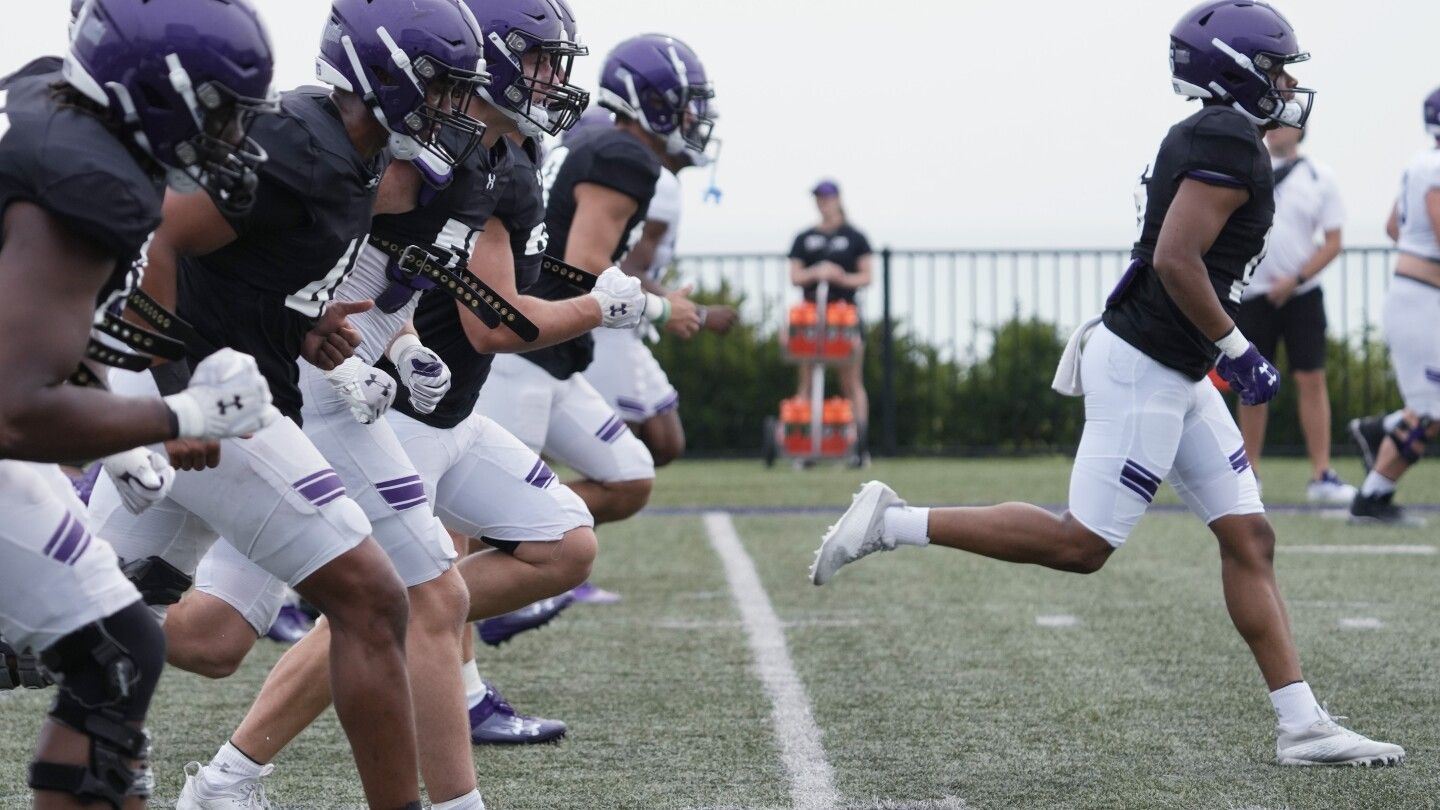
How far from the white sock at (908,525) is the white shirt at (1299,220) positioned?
215 inches

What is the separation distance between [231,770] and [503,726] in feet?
3.33

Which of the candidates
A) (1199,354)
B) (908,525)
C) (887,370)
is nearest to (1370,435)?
(1199,354)

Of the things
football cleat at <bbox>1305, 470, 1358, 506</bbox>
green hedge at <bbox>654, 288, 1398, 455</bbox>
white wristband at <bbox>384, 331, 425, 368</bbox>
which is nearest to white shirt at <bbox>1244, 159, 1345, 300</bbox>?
football cleat at <bbox>1305, 470, 1358, 506</bbox>

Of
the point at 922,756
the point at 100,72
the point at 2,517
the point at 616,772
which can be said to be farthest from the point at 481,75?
the point at 922,756

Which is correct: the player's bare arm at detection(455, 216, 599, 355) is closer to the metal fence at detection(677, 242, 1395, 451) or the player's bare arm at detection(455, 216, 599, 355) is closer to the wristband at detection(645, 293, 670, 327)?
the wristband at detection(645, 293, 670, 327)

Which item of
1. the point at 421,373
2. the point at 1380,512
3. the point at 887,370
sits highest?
the point at 421,373

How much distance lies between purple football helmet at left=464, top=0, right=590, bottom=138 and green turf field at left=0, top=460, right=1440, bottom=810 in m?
1.56

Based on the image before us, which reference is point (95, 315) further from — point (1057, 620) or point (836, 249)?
point (836, 249)

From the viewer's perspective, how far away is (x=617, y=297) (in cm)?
439

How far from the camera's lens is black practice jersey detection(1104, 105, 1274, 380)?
15.1 feet

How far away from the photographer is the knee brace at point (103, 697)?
9.30 feet

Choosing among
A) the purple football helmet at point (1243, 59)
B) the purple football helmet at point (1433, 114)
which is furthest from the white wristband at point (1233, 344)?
the purple football helmet at point (1433, 114)

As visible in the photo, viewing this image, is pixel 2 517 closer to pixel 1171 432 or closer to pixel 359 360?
pixel 359 360

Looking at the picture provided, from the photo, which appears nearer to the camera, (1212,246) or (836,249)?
(1212,246)
